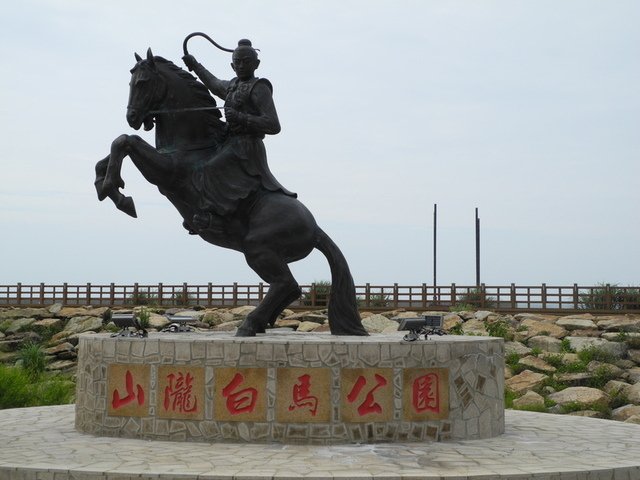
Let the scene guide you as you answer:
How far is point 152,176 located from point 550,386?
35.4 ft

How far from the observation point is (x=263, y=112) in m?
9.09

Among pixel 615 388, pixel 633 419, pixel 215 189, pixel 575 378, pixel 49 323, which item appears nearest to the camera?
pixel 215 189

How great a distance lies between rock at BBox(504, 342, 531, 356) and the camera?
19.5 m

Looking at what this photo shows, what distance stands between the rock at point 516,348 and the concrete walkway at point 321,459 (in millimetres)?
10843

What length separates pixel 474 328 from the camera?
70.5 feet

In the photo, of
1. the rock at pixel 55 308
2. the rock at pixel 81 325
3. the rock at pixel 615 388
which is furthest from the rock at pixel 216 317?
the rock at pixel 615 388

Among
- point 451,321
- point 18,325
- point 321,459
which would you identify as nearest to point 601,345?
point 451,321

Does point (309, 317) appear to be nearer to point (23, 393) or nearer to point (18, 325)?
point (18, 325)

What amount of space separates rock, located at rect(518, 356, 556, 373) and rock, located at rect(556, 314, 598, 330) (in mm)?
3577

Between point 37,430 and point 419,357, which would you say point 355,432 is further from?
point 37,430

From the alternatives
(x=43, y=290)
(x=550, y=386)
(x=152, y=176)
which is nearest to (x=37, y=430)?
(x=152, y=176)

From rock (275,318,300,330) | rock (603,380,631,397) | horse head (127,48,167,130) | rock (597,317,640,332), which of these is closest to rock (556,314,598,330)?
rock (597,317,640,332)

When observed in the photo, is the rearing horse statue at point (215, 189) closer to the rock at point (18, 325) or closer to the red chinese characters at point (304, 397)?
the red chinese characters at point (304, 397)

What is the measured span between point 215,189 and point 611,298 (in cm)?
1968
